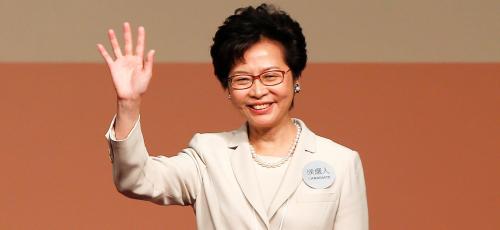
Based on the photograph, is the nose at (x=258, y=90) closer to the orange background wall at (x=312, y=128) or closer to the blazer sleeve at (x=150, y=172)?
the blazer sleeve at (x=150, y=172)

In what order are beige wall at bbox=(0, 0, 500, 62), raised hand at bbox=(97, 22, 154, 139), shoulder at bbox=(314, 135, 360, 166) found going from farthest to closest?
1. beige wall at bbox=(0, 0, 500, 62)
2. shoulder at bbox=(314, 135, 360, 166)
3. raised hand at bbox=(97, 22, 154, 139)

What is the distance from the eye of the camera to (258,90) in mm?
2277

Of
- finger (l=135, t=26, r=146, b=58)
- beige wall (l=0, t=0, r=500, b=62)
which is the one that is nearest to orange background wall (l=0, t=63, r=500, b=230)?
beige wall (l=0, t=0, r=500, b=62)

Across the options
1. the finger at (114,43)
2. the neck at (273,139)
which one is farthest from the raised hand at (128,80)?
the neck at (273,139)

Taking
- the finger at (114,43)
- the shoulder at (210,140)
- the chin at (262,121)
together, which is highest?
the finger at (114,43)

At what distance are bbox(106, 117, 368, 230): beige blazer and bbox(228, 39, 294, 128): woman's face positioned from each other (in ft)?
0.32

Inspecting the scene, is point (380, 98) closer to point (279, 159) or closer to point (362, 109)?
point (362, 109)

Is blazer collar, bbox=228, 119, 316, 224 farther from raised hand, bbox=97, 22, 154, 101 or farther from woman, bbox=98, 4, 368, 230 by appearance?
raised hand, bbox=97, 22, 154, 101

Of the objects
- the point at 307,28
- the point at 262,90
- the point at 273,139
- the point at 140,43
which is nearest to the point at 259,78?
the point at 262,90

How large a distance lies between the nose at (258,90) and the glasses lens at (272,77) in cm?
1

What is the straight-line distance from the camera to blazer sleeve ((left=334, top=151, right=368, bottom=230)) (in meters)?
2.31

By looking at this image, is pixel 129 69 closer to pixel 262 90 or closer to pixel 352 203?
pixel 262 90

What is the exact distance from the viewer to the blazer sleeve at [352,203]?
2314mm

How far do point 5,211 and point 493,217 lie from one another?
167 cm
